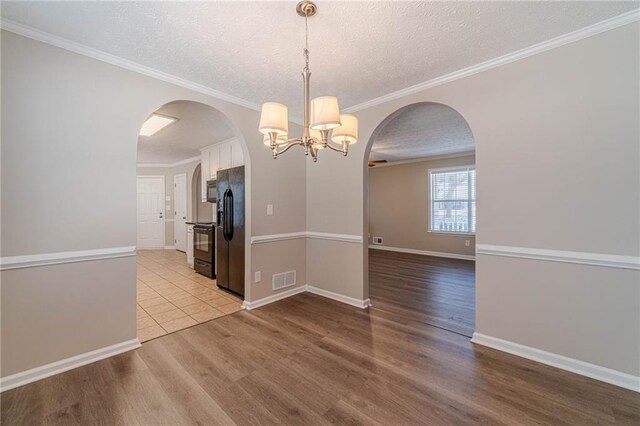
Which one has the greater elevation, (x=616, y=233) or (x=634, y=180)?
(x=634, y=180)

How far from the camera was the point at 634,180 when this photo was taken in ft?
6.07

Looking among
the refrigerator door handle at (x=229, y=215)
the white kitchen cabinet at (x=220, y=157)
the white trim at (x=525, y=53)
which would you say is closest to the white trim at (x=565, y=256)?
the white trim at (x=525, y=53)

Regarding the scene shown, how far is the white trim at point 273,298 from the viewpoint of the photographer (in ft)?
10.8

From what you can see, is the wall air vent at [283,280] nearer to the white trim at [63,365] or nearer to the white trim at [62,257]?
the white trim at [63,365]

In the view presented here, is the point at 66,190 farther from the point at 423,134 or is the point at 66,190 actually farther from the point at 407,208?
the point at 407,208

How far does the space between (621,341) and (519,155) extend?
5.05ft

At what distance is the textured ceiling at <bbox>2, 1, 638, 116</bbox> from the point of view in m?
1.75

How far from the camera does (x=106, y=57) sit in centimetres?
226

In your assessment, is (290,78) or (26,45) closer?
(26,45)

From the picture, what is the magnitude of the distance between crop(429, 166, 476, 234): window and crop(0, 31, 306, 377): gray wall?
6.24 m

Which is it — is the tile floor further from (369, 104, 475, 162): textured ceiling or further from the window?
the window

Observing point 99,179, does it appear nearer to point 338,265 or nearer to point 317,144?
point 317,144

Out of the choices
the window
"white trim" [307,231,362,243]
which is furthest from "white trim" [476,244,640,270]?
the window

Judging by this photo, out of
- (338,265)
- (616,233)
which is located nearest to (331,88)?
(338,265)
